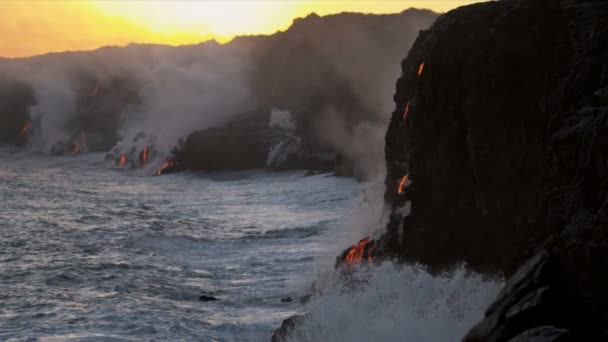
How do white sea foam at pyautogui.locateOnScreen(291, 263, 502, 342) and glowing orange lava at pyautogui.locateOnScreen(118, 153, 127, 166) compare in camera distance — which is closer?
white sea foam at pyautogui.locateOnScreen(291, 263, 502, 342)

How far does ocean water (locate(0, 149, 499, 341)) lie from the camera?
1254 centimetres

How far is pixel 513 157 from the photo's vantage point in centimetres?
1222

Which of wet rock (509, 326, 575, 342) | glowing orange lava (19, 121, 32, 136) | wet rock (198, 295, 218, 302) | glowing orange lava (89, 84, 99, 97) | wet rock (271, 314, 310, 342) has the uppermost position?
glowing orange lava (89, 84, 99, 97)

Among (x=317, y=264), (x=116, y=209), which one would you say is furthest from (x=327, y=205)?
(x=317, y=264)

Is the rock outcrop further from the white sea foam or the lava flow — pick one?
the white sea foam

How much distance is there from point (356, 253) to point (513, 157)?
209 inches

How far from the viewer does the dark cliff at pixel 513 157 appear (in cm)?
853

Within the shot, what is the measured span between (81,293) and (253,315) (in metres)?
4.25

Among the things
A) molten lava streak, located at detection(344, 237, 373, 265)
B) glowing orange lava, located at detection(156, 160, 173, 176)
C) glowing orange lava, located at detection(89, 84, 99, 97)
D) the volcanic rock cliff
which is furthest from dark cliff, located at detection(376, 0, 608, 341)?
glowing orange lava, located at detection(89, 84, 99, 97)

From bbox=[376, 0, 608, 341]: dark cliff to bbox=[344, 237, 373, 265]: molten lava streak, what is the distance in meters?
1.04

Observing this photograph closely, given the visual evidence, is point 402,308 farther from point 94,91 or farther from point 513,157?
point 94,91

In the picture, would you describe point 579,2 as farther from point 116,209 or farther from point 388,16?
point 388,16

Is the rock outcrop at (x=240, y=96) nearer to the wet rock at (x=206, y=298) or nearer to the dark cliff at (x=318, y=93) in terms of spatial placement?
the dark cliff at (x=318, y=93)

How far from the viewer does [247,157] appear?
5088cm
